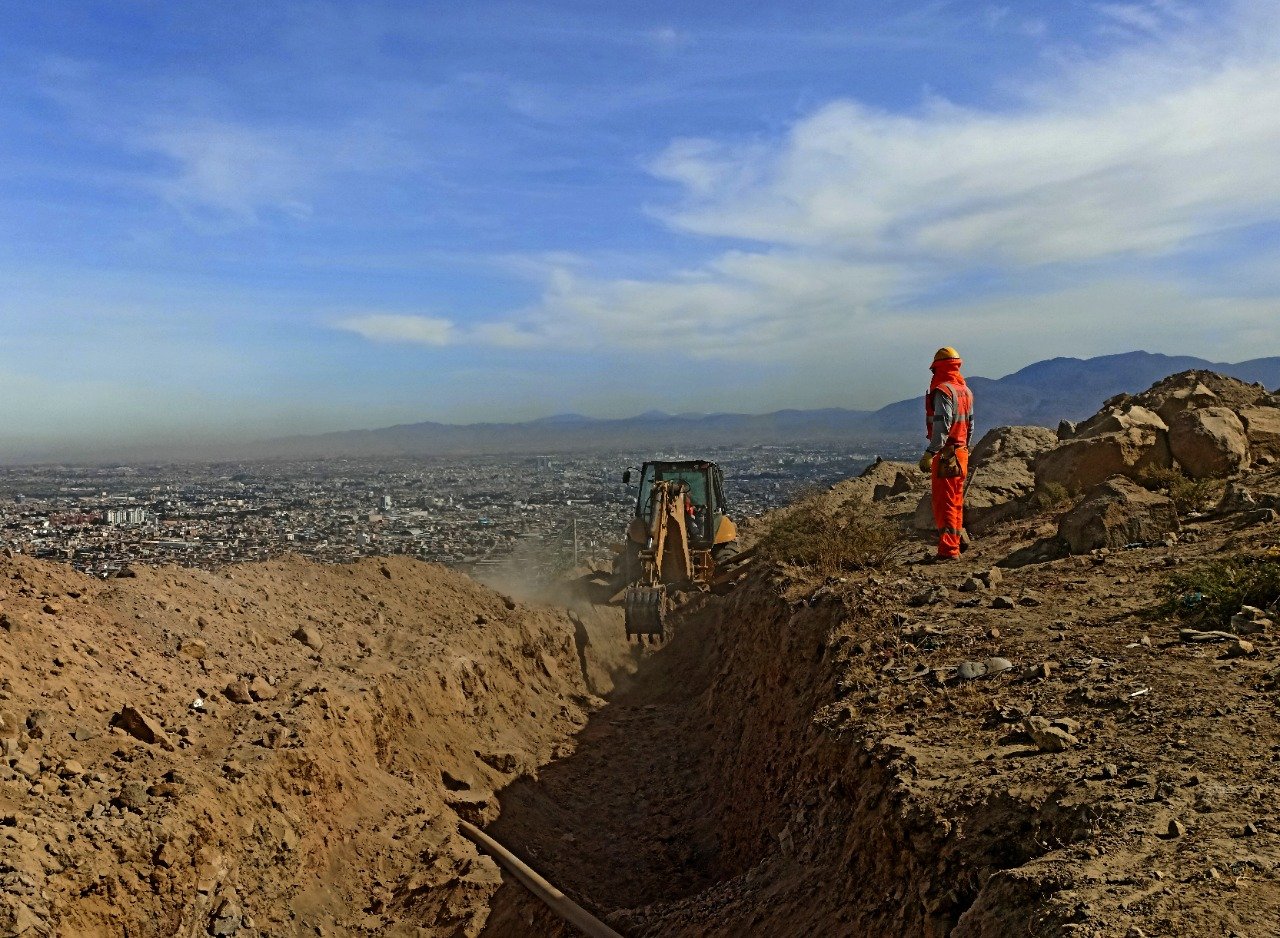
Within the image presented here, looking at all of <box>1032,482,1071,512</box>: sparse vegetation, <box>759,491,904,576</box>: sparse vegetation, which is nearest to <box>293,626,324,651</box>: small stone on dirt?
<box>759,491,904,576</box>: sparse vegetation

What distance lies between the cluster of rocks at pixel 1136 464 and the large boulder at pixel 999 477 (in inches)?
1.0

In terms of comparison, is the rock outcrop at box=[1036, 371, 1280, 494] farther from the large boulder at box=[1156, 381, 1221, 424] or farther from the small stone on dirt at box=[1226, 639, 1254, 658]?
the small stone on dirt at box=[1226, 639, 1254, 658]

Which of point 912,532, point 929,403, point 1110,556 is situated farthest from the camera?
point 912,532

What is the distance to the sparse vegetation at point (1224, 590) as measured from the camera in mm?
6852

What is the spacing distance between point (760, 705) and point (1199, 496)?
604 centimetres

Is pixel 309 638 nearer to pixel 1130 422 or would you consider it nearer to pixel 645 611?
pixel 645 611

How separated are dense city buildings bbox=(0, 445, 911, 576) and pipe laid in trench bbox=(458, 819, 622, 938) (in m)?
6.03

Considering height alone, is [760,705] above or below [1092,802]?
below

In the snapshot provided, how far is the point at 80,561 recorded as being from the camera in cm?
1501

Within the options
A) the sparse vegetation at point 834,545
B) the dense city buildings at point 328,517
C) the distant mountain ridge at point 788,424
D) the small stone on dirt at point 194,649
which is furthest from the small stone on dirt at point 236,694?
the distant mountain ridge at point 788,424

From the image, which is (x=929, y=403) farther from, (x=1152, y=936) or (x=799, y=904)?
(x=1152, y=936)

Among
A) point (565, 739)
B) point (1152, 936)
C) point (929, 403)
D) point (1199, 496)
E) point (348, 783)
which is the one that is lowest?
point (565, 739)

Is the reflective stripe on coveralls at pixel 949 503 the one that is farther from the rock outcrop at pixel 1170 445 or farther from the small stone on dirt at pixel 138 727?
the small stone on dirt at pixel 138 727

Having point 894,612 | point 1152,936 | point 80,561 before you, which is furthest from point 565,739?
point 1152,936
